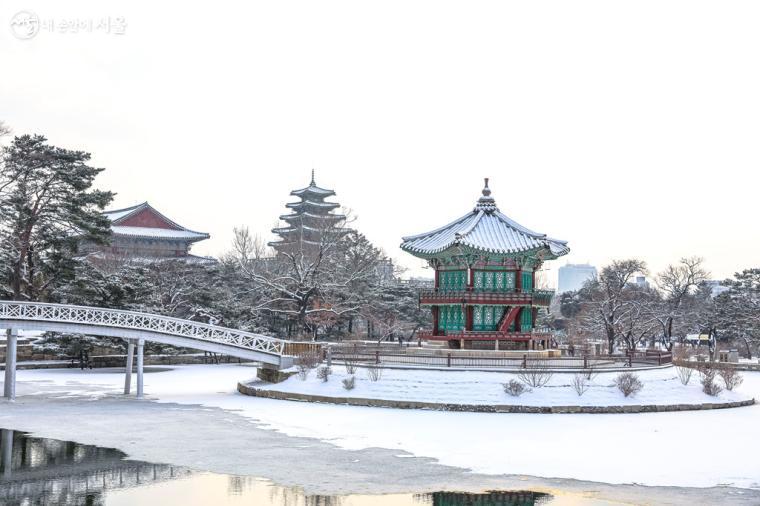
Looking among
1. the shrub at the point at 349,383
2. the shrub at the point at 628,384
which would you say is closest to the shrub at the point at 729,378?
the shrub at the point at 628,384

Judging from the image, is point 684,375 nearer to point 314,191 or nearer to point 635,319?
point 635,319

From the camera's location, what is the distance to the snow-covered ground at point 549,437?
19703 millimetres

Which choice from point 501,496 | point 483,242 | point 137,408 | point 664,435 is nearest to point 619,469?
point 501,496

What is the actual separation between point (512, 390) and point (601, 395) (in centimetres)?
356

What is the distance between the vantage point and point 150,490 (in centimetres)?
1666

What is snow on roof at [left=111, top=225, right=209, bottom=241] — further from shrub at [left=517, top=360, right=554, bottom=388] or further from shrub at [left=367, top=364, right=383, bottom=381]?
shrub at [left=517, top=360, right=554, bottom=388]

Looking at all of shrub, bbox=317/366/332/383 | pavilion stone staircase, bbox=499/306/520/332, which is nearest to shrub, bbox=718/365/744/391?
pavilion stone staircase, bbox=499/306/520/332

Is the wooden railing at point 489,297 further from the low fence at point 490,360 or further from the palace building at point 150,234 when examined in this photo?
the palace building at point 150,234

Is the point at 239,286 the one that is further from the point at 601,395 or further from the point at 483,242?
the point at 601,395

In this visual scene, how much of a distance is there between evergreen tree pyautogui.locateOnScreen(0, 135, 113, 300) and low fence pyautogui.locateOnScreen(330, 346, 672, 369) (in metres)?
20.2

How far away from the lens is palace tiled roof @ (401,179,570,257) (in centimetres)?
4003

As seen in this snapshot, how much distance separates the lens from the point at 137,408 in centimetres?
3039

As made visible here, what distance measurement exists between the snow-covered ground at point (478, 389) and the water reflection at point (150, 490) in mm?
14160

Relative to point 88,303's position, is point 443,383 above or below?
below
